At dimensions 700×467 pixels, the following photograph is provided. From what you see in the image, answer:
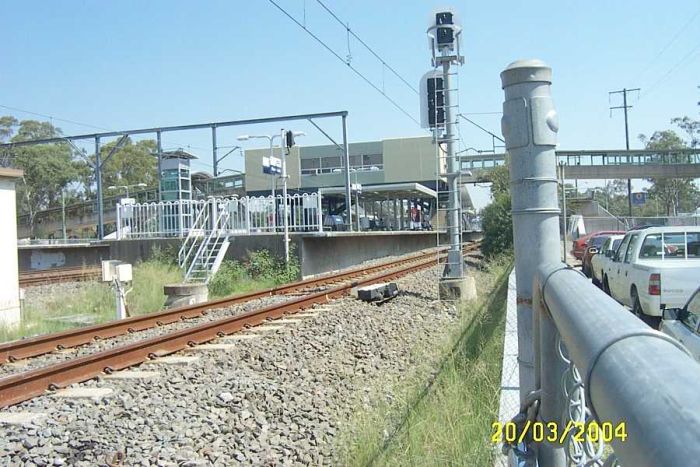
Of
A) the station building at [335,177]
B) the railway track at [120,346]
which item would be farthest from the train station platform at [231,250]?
the station building at [335,177]

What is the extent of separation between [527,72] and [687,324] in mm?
3803

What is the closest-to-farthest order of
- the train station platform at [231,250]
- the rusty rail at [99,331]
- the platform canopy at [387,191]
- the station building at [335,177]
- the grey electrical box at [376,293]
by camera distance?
the rusty rail at [99,331] < the grey electrical box at [376,293] < the train station platform at [231,250] < the platform canopy at [387,191] < the station building at [335,177]

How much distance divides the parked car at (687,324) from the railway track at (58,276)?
17.8 metres

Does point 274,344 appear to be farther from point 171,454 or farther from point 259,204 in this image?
point 259,204

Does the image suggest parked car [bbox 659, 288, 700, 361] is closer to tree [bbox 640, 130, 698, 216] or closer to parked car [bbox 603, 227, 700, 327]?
parked car [bbox 603, 227, 700, 327]

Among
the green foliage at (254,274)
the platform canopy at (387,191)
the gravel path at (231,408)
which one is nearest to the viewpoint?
the gravel path at (231,408)

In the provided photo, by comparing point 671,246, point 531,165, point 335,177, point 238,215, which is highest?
point 335,177

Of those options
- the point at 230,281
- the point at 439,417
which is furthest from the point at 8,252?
the point at 439,417

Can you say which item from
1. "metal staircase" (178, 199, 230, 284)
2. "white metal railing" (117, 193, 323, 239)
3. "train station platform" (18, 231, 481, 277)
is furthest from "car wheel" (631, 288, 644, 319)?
"white metal railing" (117, 193, 323, 239)

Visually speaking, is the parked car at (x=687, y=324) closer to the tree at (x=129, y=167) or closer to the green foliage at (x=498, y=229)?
the green foliage at (x=498, y=229)

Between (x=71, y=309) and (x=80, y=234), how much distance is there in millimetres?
71033

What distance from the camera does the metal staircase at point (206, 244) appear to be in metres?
19.1

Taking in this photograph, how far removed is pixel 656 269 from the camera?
10.4 metres

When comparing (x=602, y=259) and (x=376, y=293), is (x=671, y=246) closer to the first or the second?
(x=602, y=259)
